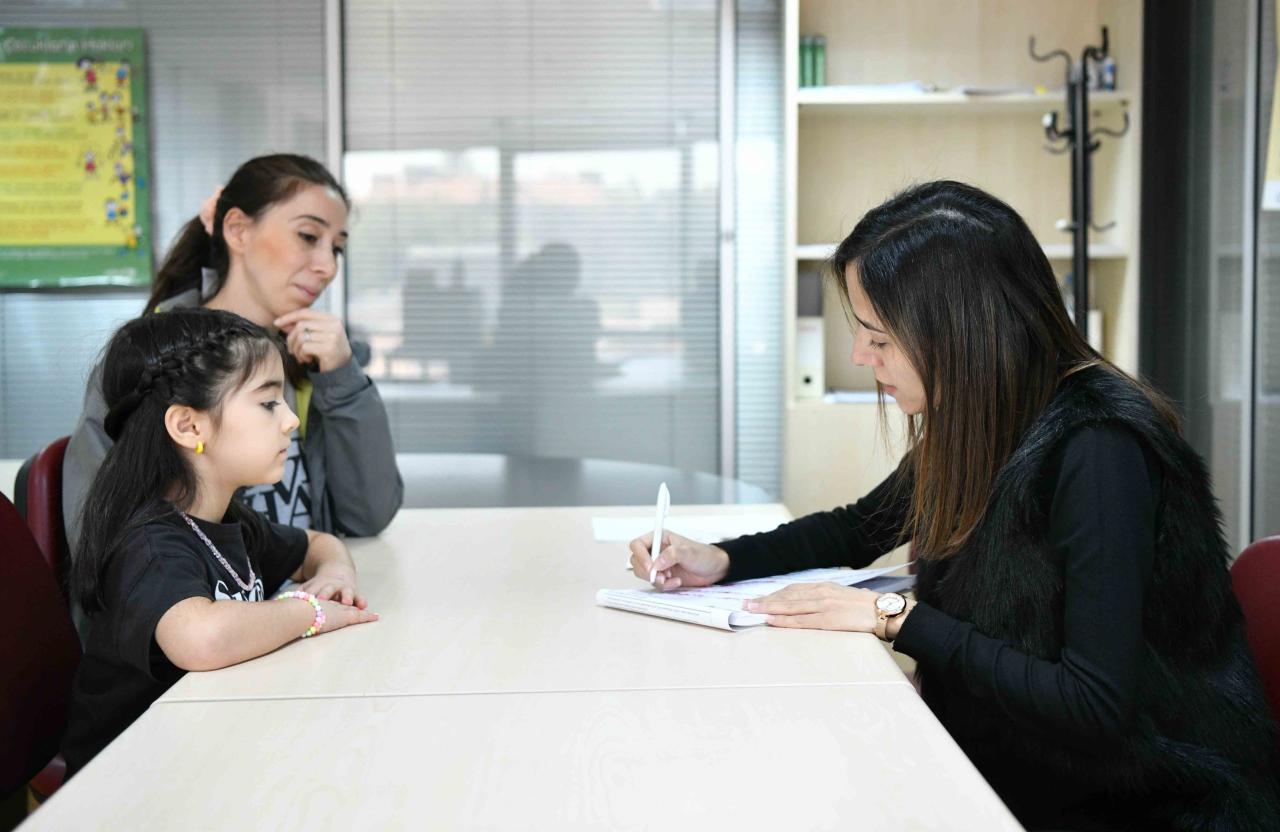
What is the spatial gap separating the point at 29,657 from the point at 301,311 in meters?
0.77

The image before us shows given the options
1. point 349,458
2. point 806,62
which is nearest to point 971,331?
point 349,458

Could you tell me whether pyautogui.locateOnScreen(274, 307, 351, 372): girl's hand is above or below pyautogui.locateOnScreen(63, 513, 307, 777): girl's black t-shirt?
above

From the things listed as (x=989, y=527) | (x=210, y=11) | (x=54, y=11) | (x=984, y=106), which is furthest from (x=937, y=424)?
(x=54, y=11)

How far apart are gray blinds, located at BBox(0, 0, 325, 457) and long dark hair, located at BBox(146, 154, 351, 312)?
1.96m

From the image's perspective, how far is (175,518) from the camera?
4.79ft

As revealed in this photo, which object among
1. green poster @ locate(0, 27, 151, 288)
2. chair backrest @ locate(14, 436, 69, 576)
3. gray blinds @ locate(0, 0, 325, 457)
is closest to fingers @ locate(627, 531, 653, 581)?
chair backrest @ locate(14, 436, 69, 576)

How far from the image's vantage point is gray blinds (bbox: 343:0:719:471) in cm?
411

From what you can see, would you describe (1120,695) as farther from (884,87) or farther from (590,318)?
(590,318)

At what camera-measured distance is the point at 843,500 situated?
3867 mm

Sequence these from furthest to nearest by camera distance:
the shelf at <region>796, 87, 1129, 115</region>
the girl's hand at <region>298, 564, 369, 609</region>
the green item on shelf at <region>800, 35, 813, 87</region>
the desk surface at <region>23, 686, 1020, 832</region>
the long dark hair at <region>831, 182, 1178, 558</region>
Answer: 1. the green item on shelf at <region>800, 35, 813, 87</region>
2. the shelf at <region>796, 87, 1129, 115</region>
3. the girl's hand at <region>298, 564, 369, 609</region>
4. the long dark hair at <region>831, 182, 1178, 558</region>
5. the desk surface at <region>23, 686, 1020, 832</region>

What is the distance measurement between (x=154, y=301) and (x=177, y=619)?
104 cm

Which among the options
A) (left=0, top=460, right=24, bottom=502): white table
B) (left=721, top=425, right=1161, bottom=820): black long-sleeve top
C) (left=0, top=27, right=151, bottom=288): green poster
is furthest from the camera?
(left=0, top=27, right=151, bottom=288): green poster

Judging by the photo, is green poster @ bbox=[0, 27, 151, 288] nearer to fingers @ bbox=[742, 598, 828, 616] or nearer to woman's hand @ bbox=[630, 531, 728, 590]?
woman's hand @ bbox=[630, 531, 728, 590]

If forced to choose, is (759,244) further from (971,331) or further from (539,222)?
(971,331)
